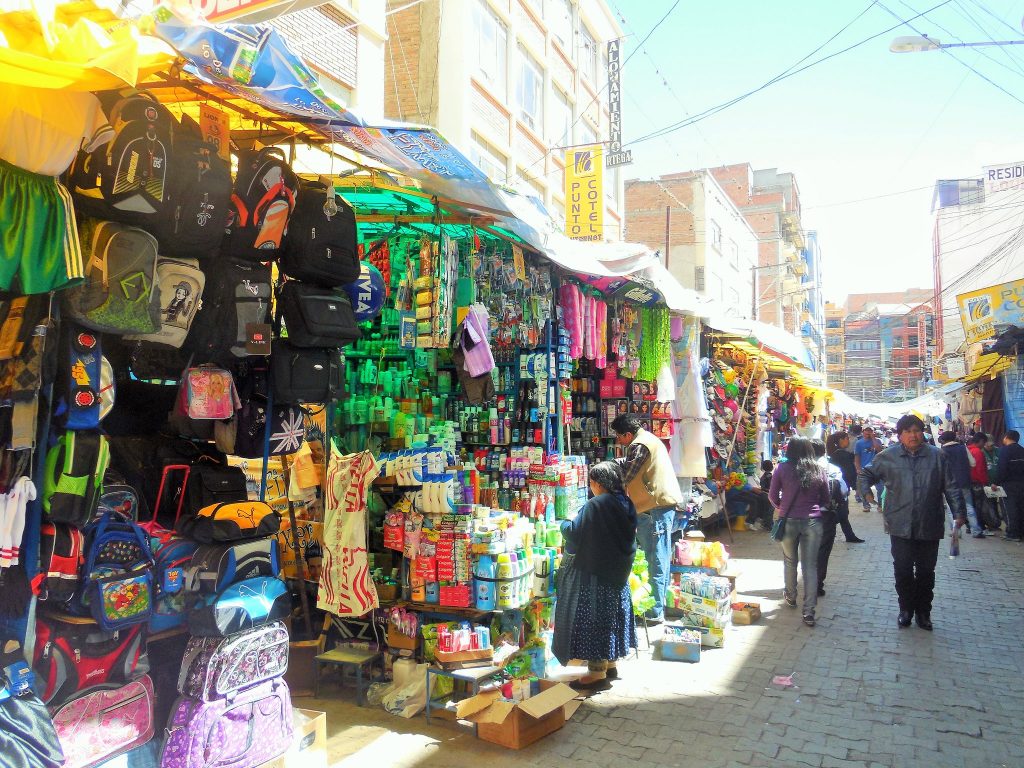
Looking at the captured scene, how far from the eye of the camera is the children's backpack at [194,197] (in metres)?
3.21

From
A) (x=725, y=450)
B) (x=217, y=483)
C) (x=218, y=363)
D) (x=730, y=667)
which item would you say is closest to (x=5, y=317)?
(x=218, y=363)

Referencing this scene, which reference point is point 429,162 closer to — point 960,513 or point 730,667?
point 730,667

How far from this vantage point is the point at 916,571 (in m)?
6.81

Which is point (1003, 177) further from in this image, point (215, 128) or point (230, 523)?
point (230, 523)

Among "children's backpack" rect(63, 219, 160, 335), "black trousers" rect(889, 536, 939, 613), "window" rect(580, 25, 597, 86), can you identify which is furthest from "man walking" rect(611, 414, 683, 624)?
"window" rect(580, 25, 597, 86)

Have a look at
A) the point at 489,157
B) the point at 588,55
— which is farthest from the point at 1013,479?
the point at 588,55

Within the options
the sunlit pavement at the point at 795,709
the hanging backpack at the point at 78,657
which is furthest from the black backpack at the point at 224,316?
the sunlit pavement at the point at 795,709

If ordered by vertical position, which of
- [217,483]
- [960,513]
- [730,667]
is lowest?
[730,667]

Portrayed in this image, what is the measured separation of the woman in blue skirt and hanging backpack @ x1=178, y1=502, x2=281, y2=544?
2.36m

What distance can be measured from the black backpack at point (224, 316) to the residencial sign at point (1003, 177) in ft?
114

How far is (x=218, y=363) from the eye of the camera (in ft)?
12.3

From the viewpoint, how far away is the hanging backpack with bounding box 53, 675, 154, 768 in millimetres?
2906

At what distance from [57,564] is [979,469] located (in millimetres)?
14048

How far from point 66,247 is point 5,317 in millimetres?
358
